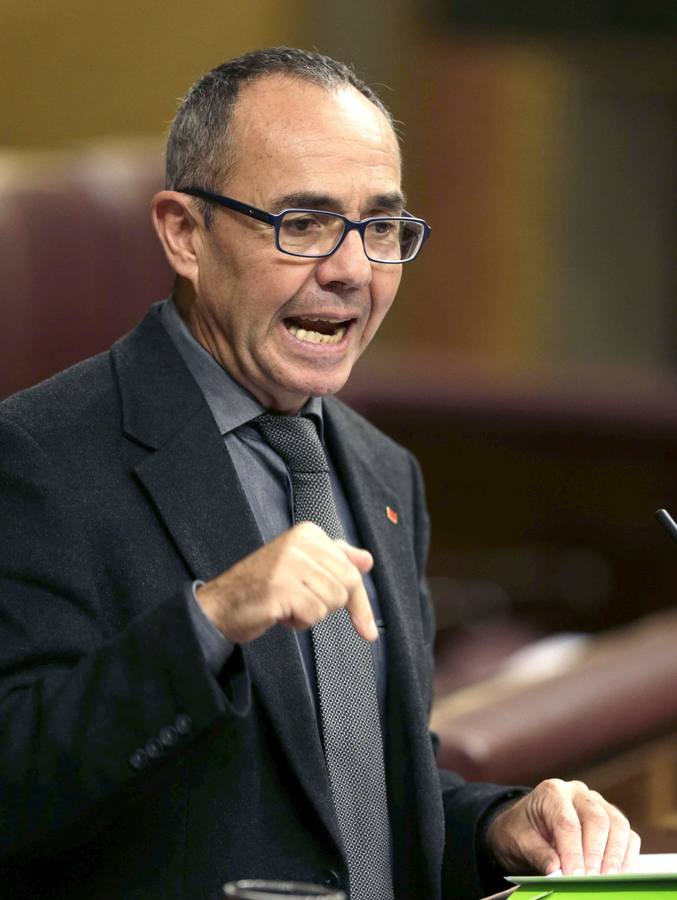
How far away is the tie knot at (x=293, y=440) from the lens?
1.44 metres

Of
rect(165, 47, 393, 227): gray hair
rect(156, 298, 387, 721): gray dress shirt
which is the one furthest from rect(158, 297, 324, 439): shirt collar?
rect(165, 47, 393, 227): gray hair

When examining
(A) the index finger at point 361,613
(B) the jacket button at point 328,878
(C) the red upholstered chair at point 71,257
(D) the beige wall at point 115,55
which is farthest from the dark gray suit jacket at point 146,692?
(D) the beige wall at point 115,55

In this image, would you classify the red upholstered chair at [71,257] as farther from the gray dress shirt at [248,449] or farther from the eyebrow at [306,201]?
the eyebrow at [306,201]

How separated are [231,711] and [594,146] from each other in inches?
171

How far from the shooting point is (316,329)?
140cm

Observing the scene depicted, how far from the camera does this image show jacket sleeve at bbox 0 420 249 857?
44.4 inches

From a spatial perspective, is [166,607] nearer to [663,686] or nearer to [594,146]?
[663,686]

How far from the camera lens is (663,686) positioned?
2193 mm

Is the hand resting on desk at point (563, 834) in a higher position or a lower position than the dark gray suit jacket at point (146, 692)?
lower

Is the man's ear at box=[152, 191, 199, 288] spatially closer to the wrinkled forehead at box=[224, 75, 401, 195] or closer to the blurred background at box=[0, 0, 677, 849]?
the wrinkled forehead at box=[224, 75, 401, 195]

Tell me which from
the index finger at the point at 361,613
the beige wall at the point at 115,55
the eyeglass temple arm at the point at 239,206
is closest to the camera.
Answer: the index finger at the point at 361,613

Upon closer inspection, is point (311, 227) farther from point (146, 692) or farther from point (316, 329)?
point (146, 692)

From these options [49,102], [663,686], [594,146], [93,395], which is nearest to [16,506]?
[93,395]

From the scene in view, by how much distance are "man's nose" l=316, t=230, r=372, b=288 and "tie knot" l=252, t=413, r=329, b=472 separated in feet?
0.51
